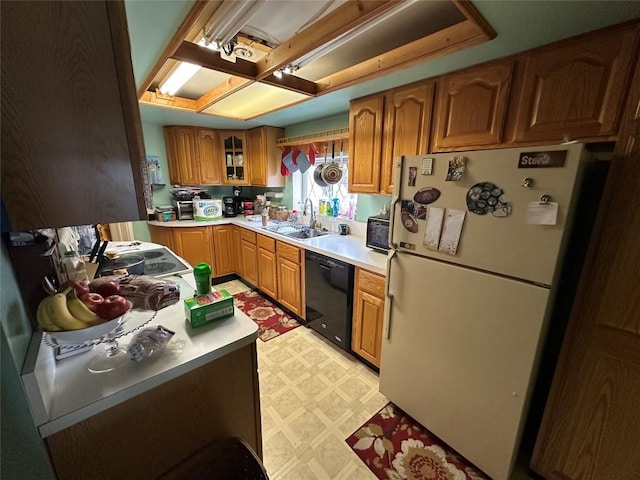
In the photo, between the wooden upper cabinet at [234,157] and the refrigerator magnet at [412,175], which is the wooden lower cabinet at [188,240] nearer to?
the wooden upper cabinet at [234,157]

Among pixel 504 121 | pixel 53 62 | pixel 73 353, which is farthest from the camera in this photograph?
pixel 504 121

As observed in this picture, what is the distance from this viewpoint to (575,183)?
93 centimetres

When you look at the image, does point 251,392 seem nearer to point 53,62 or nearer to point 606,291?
point 53,62

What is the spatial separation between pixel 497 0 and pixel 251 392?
69.9 inches

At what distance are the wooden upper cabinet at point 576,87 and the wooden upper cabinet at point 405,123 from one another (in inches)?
19.5

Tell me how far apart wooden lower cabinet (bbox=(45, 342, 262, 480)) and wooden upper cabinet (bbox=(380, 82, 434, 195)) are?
155cm

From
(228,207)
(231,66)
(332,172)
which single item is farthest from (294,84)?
(228,207)

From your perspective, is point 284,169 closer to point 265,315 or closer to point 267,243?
point 267,243

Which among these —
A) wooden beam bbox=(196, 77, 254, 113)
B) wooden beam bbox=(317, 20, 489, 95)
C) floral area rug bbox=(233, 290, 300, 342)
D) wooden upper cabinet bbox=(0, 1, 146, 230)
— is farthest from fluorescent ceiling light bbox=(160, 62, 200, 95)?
floral area rug bbox=(233, 290, 300, 342)

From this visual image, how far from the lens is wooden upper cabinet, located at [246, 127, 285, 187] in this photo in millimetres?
3266

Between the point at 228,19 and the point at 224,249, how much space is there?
2853mm

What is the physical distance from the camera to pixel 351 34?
3.90 ft

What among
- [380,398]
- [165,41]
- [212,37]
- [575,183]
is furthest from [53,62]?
[380,398]

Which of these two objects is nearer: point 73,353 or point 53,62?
point 53,62
